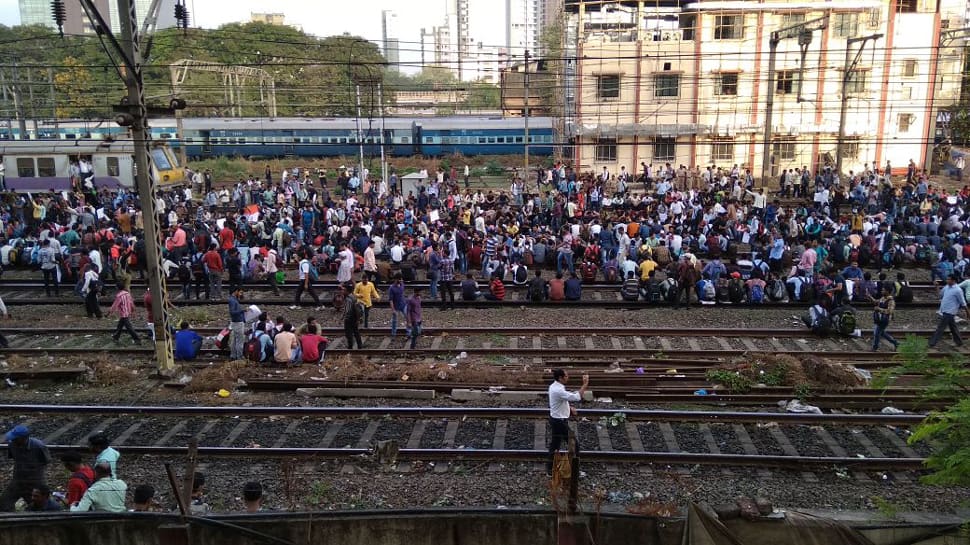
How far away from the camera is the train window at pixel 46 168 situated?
101 feet

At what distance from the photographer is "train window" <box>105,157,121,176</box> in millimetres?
30797

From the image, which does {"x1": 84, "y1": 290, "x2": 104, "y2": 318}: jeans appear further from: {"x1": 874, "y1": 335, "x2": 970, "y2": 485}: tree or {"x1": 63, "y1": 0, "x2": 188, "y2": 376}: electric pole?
{"x1": 874, "y1": 335, "x2": 970, "y2": 485}: tree

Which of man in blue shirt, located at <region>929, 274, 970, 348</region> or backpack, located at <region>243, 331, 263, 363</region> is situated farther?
man in blue shirt, located at <region>929, 274, 970, 348</region>

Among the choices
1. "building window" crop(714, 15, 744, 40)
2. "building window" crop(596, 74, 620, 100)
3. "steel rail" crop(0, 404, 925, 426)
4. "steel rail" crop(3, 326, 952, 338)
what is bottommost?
"steel rail" crop(0, 404, 925, 426)

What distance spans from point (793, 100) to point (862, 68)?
3184mm

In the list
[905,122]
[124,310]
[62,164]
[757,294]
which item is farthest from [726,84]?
[124,310]

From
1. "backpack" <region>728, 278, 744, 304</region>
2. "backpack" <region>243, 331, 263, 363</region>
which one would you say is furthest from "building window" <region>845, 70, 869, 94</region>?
"backpack" <region>243, 331, 263, 363</region>

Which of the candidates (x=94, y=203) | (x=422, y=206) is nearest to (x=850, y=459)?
(x=422, y=206)

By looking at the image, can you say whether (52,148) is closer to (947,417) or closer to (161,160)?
(161,160)

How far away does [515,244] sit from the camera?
1984 centimetres

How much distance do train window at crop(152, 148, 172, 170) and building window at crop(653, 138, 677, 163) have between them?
20.8 m

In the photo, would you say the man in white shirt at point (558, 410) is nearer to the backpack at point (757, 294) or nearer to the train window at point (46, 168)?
the backpack at point (757, 294)

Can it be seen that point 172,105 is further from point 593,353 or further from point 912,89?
point 912,89

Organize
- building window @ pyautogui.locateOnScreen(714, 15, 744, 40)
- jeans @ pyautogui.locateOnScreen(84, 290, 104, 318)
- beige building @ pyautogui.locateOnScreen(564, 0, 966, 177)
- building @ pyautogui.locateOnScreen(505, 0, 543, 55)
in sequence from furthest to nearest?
building @ pyautogui.locateOnScreen(505, 0, 543, 55)
building window @ pyautogui.locateOnScreen(714, 15, 744, 40)
beige building @ pyautogui.locateOnScreen(564, 0, 966, 177)
jeans @ pyautogui.locateOnScreen(84, 290, 104, 318)
